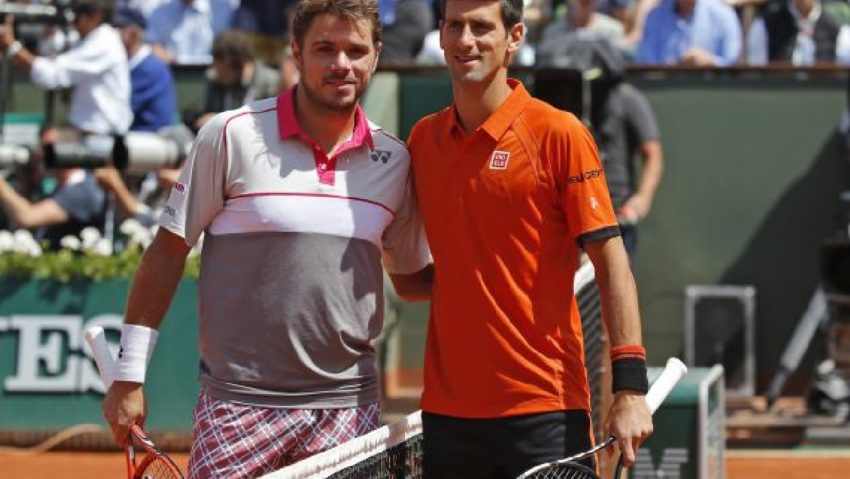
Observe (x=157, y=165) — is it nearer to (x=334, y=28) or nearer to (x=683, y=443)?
(x=683, y=443)

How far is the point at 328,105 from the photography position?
475 centimetres

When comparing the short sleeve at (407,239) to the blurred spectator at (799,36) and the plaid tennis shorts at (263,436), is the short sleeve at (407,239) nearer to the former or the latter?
the plaid tennis shorts at (263,436)

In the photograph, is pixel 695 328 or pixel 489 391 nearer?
pixel 489 391

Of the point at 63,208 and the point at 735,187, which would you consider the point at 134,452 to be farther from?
the point at 735,187

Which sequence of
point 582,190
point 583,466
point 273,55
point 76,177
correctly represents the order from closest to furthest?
1. point 583,466
2. point 582,190
3. point 76,177
4. point 273,55

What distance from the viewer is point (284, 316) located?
4.70 meters

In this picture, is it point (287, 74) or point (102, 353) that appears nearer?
point (102, 353)

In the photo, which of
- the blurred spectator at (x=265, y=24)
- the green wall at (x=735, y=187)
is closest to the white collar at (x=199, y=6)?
the blurred spectator at (x=265, y=24)

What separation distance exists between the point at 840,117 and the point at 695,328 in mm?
1580

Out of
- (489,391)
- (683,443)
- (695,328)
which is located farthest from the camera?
(695,328)

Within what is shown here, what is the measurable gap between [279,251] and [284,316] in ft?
0.54

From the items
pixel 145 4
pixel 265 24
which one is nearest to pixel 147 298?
pixel 265 24

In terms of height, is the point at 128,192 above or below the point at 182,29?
below

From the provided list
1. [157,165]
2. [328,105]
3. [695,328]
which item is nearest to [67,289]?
[157,165]
